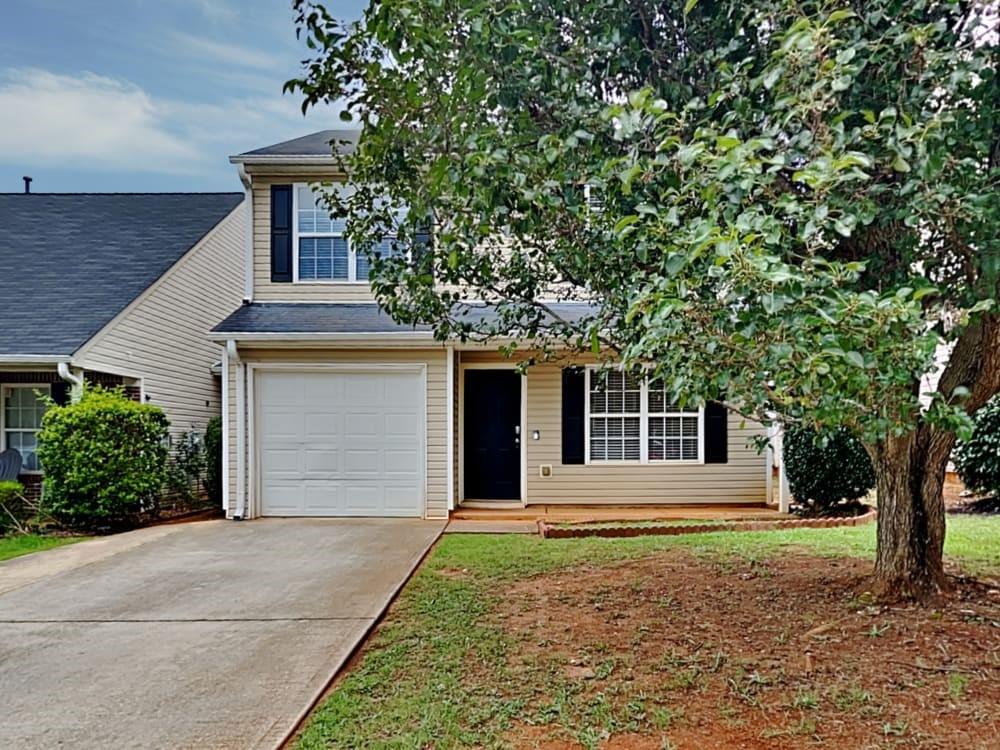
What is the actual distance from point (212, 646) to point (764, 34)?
5099mm

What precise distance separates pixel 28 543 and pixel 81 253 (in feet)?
18.9

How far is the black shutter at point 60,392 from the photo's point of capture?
31.6 feet

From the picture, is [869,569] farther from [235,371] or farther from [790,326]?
[235,371]

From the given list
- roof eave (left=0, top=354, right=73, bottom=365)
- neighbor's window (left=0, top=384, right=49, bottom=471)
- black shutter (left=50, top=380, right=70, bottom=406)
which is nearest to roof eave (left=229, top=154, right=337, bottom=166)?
roof eave (left=0, top=354, right=73, bottom=365)

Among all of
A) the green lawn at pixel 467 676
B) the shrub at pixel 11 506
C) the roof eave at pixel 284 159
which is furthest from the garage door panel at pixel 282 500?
the roof eave at pixel 284 159

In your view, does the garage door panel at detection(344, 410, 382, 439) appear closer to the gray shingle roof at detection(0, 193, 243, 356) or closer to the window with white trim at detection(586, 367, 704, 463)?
the window with white trim at detection(586, 367, 704, 463)

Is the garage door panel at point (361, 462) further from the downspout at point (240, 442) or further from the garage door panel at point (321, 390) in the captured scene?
the downspout at point (240, 442)

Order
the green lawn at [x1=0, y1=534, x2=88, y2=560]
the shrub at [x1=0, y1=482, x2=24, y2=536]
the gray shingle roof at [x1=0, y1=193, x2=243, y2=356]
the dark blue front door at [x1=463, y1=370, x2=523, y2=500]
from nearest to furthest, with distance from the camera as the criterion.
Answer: the green lawn at [x1=0, y1=534, x2=88, y2=560] → the shrub at [x1=0, y1=482, x2=24, y2=536] → the gray shingle roof at [x1=0, y1=193, x2=243, y2=356] → the dark blue front door at [x1=463, y1=370, x2=523, y2=500]

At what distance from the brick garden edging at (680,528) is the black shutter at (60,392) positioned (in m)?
7.14

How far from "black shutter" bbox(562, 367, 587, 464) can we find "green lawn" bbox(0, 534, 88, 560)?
6.72 metres

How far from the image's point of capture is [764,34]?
3.77 meters

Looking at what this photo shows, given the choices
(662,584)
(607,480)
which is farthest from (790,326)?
(607,480)

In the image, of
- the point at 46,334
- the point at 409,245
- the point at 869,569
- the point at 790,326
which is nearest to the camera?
the point at 790,326

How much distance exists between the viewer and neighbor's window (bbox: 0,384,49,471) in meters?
10.1
